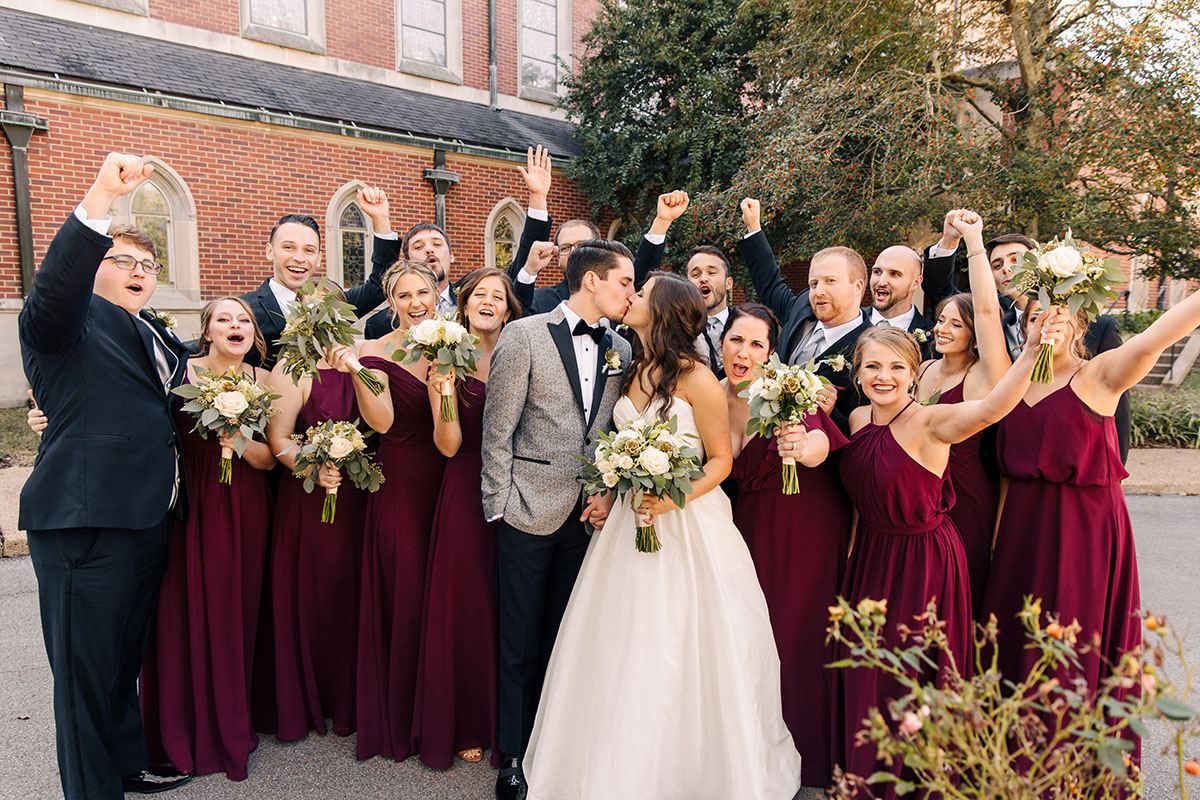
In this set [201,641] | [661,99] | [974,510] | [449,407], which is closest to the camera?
[449,407]

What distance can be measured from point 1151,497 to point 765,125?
8338 millimetres

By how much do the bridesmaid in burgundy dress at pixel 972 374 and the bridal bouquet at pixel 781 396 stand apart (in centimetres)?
93

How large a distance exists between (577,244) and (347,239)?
12.7m

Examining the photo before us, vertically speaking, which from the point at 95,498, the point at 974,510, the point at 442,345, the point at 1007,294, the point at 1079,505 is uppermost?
the point at 1007,294

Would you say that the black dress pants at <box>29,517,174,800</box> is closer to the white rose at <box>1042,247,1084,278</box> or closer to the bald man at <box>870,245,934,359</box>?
the white rose at <box>1042,247,1084,278</box>

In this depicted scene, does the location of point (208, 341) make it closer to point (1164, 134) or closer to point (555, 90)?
point (1164, 134)

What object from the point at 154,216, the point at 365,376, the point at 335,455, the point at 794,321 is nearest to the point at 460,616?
the point at 335,455

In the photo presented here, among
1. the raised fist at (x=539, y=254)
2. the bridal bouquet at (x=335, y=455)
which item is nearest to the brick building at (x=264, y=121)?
the raised fist at (x=539, y=254)

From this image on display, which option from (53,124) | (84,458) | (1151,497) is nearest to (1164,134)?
(1151,497)

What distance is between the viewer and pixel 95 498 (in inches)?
122

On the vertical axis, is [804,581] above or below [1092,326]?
below

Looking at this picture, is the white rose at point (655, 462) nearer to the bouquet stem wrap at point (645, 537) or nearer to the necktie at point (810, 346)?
the bouquet stem wrap at point (645, 537)

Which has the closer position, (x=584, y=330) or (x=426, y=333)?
(x=426, y=333)

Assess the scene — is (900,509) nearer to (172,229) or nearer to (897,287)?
(897,287)
